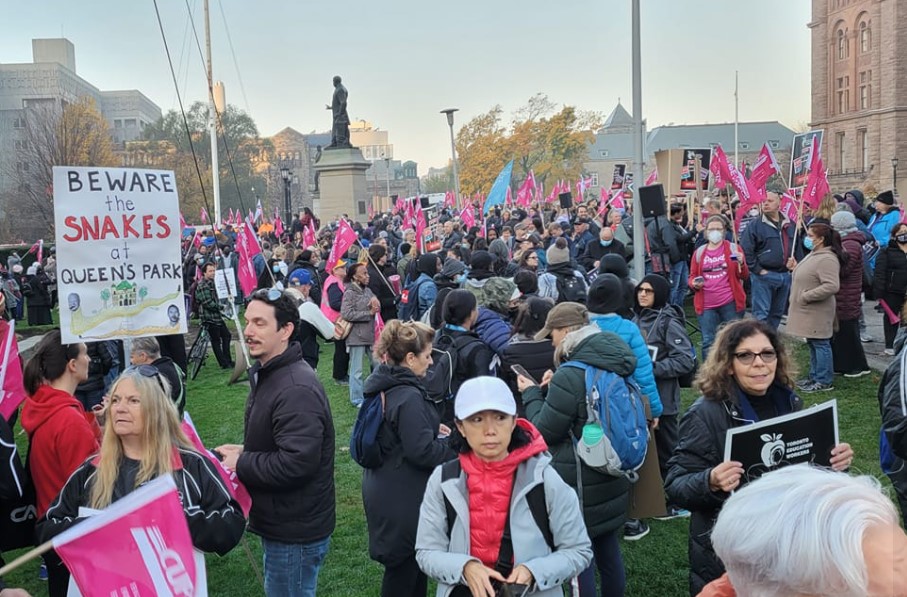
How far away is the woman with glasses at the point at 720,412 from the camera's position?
11.0 ft

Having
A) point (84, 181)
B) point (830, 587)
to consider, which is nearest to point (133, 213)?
point (84, 181)

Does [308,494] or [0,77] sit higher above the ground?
[0,77]

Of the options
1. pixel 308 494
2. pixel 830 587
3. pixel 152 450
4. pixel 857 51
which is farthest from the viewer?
pixel 857 51

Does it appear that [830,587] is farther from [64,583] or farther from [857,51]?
[857,51]

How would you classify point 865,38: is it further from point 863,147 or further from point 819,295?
point 819,295

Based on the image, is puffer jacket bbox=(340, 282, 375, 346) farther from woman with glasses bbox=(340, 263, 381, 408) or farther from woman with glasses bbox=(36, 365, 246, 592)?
woman with glasses bbox=(36, 365, 246, 592)

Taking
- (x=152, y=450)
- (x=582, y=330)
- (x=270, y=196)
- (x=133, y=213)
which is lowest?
(x=152, y=450)

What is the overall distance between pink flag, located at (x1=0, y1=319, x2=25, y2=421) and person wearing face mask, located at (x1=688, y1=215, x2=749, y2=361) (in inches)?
301

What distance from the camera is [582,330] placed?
4.54 metres

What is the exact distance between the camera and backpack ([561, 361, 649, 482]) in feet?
14.1

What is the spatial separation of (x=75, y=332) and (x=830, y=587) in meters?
4.44

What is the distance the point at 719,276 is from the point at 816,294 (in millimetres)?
1408

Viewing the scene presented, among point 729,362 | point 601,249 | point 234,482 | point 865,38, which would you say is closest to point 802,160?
point 601,249

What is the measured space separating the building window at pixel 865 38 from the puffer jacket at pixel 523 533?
78.1m
